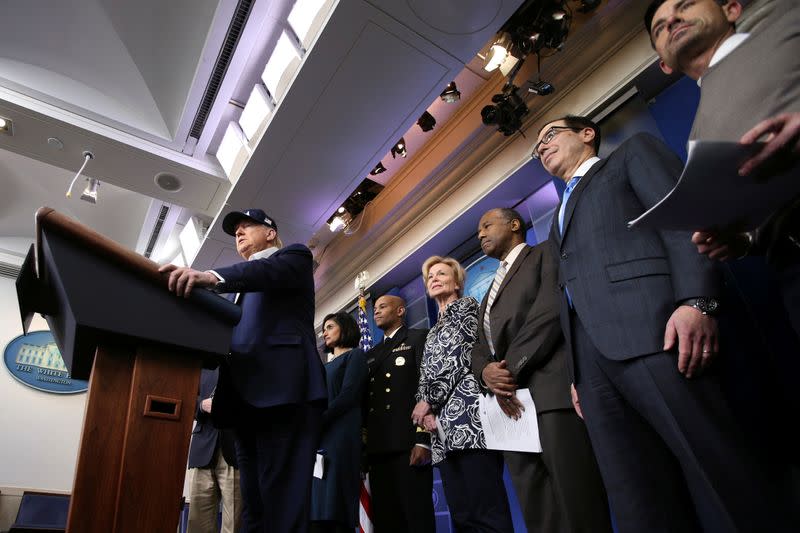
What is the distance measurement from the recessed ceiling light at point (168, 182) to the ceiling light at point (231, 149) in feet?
1.43

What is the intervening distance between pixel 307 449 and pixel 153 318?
0.59m

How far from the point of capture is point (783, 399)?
1021mm

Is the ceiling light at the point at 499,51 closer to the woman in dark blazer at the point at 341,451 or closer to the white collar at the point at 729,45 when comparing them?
the woman in dark blazer at the point at 341,451

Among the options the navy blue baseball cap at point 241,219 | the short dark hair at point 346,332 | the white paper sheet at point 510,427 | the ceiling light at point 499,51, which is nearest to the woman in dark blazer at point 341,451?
the short dark hair at point 346,332

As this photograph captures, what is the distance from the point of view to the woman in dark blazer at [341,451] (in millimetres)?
2176

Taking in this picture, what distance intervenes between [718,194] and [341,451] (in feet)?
6.27

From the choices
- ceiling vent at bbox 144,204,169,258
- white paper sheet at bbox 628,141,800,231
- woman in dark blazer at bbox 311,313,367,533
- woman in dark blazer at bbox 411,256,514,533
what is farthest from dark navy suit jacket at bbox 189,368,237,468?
ceiling vent at bbox 144,204,169,258

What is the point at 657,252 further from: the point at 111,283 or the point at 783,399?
the point at 111,283

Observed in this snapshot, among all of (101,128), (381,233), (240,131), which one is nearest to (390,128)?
(240,131)

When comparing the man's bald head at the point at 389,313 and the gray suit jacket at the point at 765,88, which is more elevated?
the man's bald head at the point at 389,313

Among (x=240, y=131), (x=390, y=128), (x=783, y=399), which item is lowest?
(x=783, y=399)

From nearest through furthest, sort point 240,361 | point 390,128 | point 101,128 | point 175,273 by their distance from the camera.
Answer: point 175,273 < point 240,361 < point 390,128 < point 101,128

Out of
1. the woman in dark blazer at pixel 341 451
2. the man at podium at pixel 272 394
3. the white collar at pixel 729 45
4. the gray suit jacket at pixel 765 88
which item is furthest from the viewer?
the woman in dark blazer at pixel 341 451

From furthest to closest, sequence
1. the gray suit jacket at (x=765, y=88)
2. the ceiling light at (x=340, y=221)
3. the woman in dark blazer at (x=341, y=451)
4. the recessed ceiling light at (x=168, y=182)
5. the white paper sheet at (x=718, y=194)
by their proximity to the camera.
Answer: the ceiling light at (x=340, y=221), the recessed ceiling light at (x=168, y=182), the woman in dark blazer at (x=341, y=451), the gray suit jacket at (x=765, y=88), the white paper sheet at (x=718, y=194)
